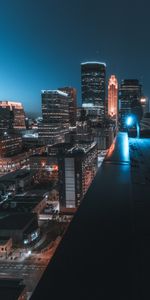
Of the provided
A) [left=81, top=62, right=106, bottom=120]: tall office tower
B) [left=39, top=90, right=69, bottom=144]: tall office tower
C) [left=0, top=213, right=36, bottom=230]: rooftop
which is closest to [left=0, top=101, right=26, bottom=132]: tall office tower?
[left=39, top=90, right=69, bottom=144]: tall office tower

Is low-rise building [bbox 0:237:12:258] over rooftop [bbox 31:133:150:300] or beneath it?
beneath

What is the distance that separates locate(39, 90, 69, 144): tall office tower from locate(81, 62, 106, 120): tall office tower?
19750mm

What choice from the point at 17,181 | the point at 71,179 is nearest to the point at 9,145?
the point at 17,181

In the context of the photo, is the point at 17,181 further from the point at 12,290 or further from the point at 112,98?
the point at 112,98

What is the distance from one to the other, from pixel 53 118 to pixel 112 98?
93.2ft

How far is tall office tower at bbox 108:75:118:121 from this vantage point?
6094 centimetres

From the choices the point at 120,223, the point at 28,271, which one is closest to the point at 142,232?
the point at 120,223

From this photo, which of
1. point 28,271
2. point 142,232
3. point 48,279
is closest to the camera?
point 48,279

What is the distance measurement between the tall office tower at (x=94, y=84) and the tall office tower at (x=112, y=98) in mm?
3682

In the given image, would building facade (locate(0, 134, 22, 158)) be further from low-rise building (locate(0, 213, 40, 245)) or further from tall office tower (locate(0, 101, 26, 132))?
low-rise building (locate(0, 213, 40, 245))

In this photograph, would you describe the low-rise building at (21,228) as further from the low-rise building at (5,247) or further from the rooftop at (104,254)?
the rooftop at (104,254)

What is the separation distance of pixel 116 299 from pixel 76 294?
141 mm

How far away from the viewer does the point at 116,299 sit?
0.94 metres

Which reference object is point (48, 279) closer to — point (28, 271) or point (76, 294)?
point (76, 294)
